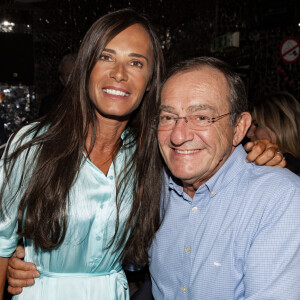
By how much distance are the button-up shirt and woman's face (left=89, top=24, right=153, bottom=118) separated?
0.52 m

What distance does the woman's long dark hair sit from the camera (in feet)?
5.39

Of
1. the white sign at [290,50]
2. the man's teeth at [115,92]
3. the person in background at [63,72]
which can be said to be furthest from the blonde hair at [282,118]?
the person in background at [63,72]

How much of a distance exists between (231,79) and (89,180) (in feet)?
2.70

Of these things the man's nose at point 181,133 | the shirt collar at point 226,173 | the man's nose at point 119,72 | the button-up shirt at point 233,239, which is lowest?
the button-up shirt at point 233,239

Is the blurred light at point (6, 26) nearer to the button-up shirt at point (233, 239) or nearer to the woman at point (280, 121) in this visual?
the woman at point (280, 121)

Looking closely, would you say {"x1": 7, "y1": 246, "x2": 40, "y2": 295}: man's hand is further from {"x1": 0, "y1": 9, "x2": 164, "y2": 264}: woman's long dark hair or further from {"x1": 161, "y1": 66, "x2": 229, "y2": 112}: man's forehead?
{"x1": 161, "y1": 66, "x2": 229, "y2": 112}: man's forehead

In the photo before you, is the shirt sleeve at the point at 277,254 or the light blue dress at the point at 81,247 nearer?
the shirt sleeve at the point at 277,254

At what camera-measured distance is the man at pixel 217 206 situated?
1.36 meters

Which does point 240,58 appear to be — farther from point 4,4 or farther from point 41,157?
point 41,157

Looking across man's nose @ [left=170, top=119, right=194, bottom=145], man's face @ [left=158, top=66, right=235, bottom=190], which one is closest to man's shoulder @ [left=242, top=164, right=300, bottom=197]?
man's face @ [left=158, top=66, right=235, bottom=190]

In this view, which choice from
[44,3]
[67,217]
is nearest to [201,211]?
[67,217]

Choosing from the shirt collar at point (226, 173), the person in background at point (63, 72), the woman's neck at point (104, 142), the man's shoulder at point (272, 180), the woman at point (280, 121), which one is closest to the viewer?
the man's shoulder at point (272, 180)

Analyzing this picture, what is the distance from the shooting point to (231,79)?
5.48 feet

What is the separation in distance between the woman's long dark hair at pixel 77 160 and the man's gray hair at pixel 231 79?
28 centimetres
